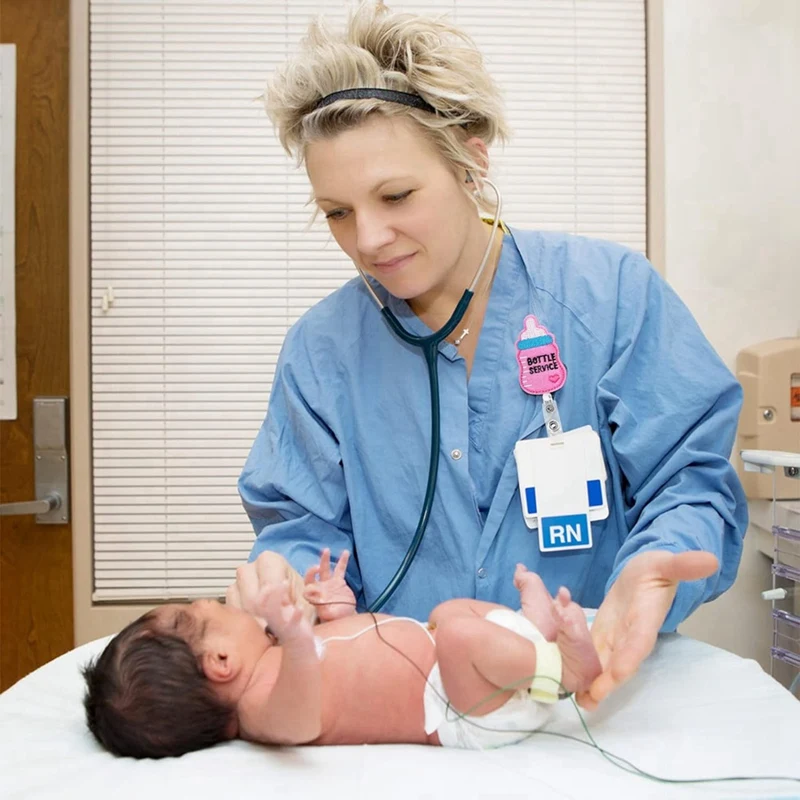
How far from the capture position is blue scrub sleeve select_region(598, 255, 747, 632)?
1.17 m

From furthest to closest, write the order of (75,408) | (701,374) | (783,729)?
(75,408) < (701,374) < (783,729)

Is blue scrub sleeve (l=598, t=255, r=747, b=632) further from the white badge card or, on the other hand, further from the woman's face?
the woman's face

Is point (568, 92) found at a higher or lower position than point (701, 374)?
higher

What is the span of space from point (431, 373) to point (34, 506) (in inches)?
59.4

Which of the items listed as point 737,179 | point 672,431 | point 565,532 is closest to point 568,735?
point 565,532

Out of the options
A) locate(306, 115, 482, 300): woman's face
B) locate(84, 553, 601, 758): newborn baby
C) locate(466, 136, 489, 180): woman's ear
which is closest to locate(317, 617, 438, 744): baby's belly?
locate(84, 553, 601, 758): newborn baby

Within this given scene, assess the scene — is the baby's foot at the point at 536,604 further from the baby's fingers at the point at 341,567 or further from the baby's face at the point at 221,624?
the baby's face at the point at 221,624

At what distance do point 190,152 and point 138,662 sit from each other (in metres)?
1.78

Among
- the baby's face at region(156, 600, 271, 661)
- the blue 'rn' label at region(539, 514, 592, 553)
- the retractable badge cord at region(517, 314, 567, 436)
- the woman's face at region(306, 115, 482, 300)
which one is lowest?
the baby's face at region(156, 600, 271, 661)

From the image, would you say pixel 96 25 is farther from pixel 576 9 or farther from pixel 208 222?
pixel 576 9

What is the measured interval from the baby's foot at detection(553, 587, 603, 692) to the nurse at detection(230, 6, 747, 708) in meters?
0.15

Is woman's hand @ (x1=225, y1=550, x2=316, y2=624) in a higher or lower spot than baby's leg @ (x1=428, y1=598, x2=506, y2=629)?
higher

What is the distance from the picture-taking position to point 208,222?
2.53 metres

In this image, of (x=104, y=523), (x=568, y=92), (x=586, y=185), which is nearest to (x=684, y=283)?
(x=586, y=185)
